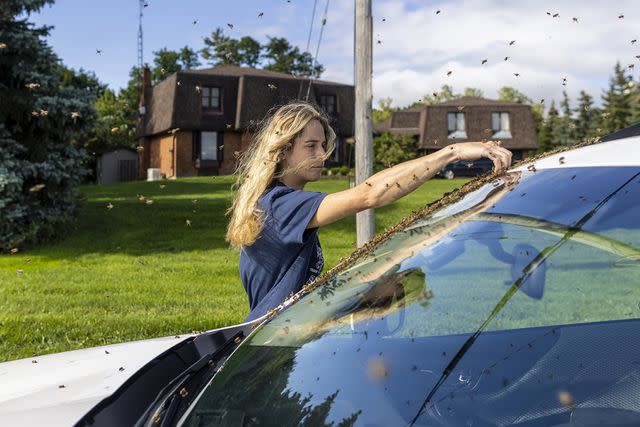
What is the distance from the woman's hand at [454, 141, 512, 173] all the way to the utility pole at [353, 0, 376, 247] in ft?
14.3

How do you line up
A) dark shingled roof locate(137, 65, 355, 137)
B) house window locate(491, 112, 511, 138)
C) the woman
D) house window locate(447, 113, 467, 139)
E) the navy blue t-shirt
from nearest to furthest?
1. the woman
2. the navy blue t-shirt
3. dark shingled roof locate(137, 65, 355, 137)
4. house window locate(447, 113, 467, 139)
5. house window locate(491, 112, 511, 138)

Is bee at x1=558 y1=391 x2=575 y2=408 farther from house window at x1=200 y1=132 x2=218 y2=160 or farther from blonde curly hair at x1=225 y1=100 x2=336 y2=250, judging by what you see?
house window at x1=200 y1=132 x2=218 y2=160

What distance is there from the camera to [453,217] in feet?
6.96

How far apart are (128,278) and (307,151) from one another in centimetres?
777

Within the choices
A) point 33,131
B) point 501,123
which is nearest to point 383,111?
point 501,123

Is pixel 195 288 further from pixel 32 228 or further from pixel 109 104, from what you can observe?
pixel 109 104

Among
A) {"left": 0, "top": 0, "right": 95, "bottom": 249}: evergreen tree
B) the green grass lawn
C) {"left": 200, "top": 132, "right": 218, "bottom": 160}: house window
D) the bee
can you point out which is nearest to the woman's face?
the green grass lawn

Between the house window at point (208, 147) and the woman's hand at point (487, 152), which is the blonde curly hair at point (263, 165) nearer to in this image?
the woman's hand at point (487, 152)

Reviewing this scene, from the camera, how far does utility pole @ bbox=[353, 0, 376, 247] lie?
6.61m

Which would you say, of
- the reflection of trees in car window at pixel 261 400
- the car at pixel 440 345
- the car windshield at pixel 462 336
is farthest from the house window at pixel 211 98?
the reflection of trees in car window at pixel 261 400

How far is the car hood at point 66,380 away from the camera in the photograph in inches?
75.1

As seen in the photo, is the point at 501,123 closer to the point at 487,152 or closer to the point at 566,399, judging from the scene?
the point at 487,152

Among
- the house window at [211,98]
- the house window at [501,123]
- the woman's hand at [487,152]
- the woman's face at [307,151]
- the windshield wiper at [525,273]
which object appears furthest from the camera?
the house window at [501,123]

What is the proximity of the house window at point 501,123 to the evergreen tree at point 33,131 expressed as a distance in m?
41.7
